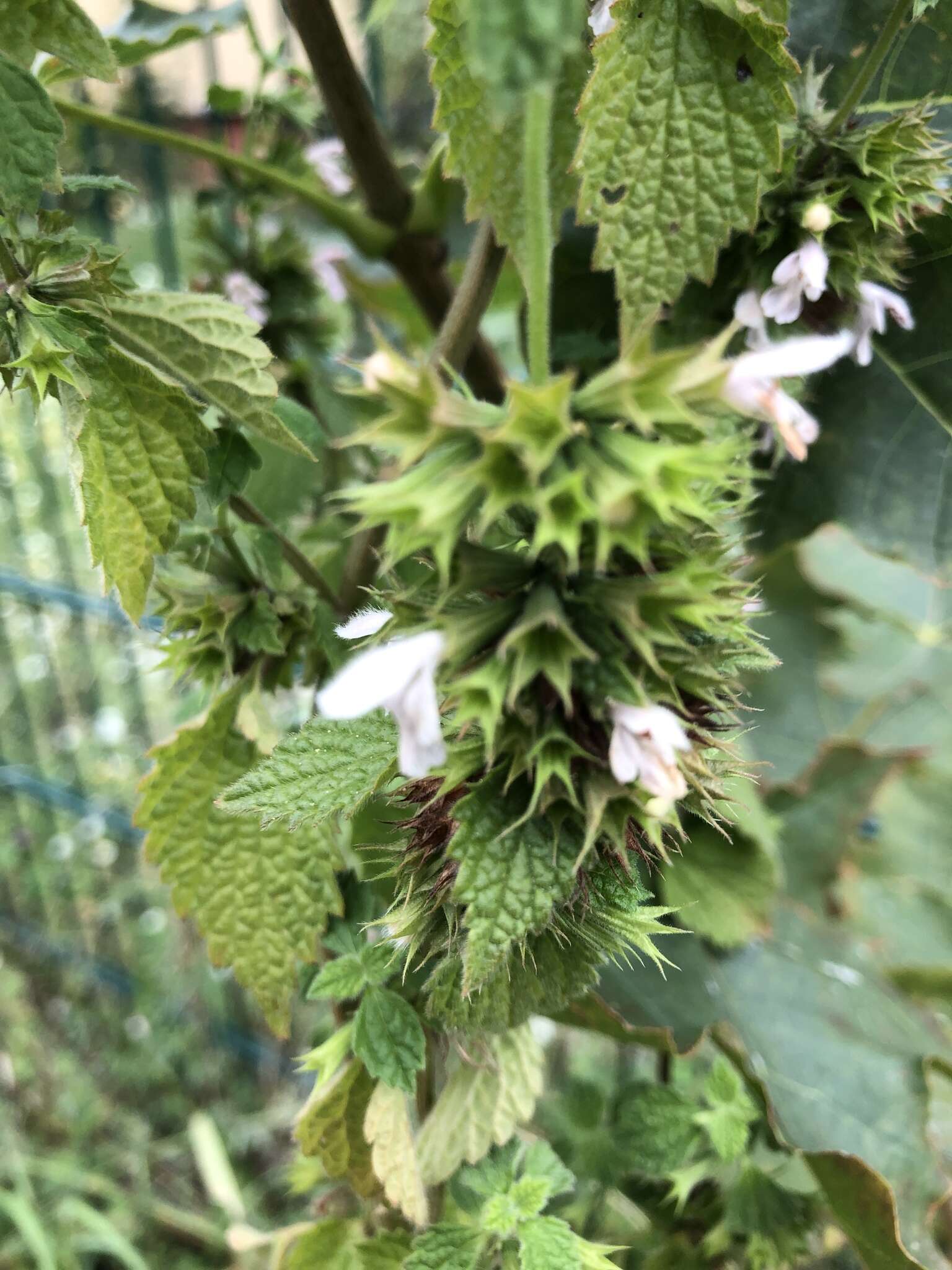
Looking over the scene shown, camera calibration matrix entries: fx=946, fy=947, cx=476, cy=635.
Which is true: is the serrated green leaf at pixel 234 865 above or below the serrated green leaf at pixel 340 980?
above

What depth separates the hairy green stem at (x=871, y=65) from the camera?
44cm

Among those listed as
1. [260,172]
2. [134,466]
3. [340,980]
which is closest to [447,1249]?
[340,980]

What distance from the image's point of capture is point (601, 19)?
43 cm

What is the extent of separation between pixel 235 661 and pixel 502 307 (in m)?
0.50

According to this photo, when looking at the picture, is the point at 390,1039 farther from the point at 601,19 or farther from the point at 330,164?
the point at 330,164

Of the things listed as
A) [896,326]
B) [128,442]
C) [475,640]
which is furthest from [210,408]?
[896,326]

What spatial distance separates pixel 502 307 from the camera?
2.92 ft

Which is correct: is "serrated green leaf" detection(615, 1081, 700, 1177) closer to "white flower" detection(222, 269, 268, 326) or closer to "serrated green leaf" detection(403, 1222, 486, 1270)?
"serrated green leaf" detection(403, 1222, 486, 1270)

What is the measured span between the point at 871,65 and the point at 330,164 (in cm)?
51

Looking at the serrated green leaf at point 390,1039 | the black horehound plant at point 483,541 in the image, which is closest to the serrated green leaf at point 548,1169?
the black horehound plant at point 483,541

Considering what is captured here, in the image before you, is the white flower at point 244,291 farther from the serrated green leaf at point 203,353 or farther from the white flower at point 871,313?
the white flower at point 871,313

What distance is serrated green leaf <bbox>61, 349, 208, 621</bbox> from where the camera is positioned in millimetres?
445

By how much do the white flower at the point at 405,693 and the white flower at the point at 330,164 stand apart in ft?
2.00

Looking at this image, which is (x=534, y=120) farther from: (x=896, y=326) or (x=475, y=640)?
(x=896, y=326)
